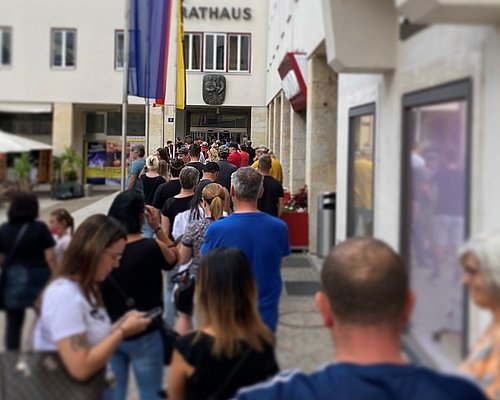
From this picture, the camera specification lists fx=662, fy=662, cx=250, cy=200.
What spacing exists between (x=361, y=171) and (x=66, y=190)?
3676mm

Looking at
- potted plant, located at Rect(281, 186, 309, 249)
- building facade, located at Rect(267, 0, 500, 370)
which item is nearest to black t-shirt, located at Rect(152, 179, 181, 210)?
building facade, located at Rect(267, 0, 500, 370)

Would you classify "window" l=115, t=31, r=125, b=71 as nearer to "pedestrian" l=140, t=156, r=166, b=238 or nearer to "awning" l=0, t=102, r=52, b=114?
"awning" l=0, t=102, r=52, b=114

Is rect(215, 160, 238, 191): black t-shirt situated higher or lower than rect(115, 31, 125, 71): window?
lower

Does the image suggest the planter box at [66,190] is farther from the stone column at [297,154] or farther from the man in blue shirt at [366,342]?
the stone column at [297,154]

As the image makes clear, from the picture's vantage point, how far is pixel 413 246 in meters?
2.94

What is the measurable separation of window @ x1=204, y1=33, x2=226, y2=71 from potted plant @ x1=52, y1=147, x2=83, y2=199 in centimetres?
2323

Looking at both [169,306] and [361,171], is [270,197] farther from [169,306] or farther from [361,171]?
[169,306]

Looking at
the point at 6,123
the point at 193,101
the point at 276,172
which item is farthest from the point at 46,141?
Answer: the point at 193,101

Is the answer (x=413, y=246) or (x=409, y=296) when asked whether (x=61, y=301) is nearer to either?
(x=409, y=296)

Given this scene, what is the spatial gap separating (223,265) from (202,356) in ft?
1.26

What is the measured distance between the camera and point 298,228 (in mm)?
9398

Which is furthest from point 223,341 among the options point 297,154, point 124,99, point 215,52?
point 215,52

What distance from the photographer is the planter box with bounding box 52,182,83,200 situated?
181cm

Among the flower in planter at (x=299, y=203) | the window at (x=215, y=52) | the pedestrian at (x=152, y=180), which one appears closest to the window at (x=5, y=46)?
the pedestrian at (x=152, y=180)
